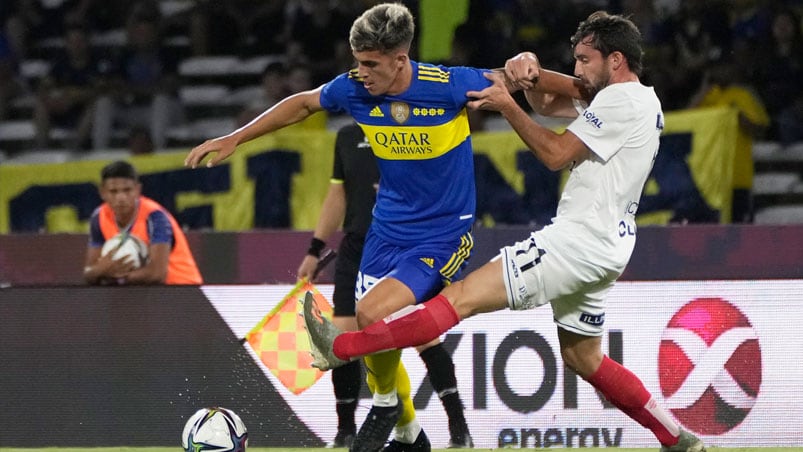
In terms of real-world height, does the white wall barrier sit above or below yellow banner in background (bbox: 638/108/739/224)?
below

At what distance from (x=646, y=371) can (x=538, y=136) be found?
214 centimetres

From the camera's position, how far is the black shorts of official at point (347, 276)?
679 centimetres

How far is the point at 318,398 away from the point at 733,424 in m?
2.15

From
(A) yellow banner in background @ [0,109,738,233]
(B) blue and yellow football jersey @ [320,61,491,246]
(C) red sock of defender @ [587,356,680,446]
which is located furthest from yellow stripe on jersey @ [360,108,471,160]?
(A) yellow banner in background @ [0,109,738,233]

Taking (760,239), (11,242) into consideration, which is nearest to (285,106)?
(760,239)

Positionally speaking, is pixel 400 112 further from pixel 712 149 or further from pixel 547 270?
pixel 712 149

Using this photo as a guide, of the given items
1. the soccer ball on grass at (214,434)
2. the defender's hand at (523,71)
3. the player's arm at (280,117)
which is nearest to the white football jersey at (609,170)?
the defender's hand at (523,71)

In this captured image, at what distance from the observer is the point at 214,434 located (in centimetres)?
539

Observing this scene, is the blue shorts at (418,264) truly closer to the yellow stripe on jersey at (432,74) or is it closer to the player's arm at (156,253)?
the yellow stripe on jersey at (432,74)

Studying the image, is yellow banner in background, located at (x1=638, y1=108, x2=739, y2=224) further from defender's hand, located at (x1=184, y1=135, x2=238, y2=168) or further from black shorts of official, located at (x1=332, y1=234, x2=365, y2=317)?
defender's hand, located at (x1=184, y1=135, x2=238, y2=168)

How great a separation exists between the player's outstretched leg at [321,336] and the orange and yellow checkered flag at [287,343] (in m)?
1.71

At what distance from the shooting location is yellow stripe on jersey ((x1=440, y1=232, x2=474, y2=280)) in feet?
17.8

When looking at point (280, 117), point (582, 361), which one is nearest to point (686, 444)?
point (582, 361)

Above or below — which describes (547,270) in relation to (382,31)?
below
